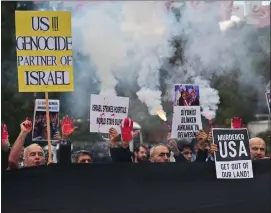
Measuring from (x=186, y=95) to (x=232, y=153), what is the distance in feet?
5.26

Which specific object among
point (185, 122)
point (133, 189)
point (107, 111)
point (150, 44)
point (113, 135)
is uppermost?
point (150, 44)

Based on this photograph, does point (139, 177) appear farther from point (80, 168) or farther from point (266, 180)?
point (266, 180)

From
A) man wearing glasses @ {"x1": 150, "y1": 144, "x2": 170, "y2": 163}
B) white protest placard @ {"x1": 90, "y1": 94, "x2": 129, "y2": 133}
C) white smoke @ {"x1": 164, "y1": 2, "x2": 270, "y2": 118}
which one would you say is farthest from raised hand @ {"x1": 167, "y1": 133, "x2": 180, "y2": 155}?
white smoke @ {"x1": 164, "y1": 2, "x2": 270, "y2": 118}

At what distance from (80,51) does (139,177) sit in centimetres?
994

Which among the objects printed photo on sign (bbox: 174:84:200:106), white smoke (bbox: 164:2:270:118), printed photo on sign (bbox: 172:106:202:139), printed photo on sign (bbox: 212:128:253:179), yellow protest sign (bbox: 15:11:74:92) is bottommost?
printed photo on sign (bbox: 212:128:253:179)

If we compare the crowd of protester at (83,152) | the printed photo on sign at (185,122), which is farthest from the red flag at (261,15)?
the crowd of protester at (83,152)

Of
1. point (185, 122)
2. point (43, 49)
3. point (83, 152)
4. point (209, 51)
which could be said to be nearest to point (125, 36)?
point (209, 51)

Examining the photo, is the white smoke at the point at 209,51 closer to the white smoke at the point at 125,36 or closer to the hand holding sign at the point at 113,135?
the white smoke at the point at 125,36

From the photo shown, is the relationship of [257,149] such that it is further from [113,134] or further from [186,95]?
[113,134]

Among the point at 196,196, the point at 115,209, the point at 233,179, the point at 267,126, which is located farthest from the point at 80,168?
the point at 267,126

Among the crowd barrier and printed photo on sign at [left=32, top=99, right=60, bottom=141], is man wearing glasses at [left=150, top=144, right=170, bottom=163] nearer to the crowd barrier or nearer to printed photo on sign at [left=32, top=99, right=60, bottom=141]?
the crowd barrier

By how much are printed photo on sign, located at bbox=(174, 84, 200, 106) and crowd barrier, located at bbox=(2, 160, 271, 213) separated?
1510 millimetres

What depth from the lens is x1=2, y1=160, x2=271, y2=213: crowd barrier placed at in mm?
4852

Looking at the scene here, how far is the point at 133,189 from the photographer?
5.07 metres
